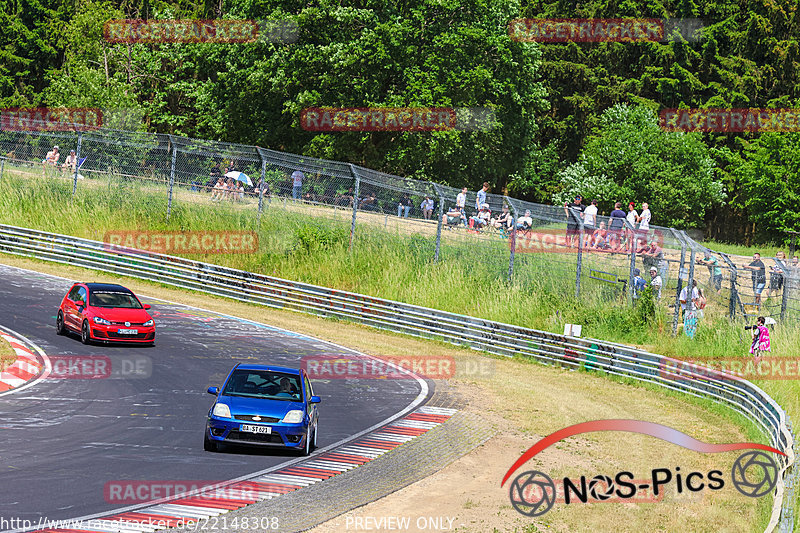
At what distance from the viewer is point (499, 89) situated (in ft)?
182

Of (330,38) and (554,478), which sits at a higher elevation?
(330,38)

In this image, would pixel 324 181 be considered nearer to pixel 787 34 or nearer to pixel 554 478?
pixel 554 478

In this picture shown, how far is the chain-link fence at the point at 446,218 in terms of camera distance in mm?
26234

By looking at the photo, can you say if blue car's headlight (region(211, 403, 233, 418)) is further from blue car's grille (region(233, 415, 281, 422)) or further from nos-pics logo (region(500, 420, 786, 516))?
nos-pics logo (region(500, 420, 786, 516))

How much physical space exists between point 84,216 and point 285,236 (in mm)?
8484

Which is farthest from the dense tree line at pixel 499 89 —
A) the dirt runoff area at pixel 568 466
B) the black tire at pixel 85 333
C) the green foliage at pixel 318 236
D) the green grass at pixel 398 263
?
the dirt runoff area at pixel 568 466

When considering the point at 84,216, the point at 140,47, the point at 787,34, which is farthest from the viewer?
the point at 787,34

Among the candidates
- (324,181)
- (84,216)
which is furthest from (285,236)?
(84,216)

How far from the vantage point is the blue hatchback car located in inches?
567

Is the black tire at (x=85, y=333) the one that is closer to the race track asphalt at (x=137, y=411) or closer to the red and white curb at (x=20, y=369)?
the race track asphalt at (x=137, y=411)

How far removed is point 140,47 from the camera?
63.9 m

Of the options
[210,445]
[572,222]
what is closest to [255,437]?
[210,445]

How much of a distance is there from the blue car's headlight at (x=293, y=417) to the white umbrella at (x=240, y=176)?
21.5 m

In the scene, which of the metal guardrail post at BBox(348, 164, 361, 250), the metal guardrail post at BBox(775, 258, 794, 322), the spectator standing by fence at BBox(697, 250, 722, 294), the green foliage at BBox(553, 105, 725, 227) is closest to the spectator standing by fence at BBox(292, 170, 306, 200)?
the metal guardrail post at BBox(348, 164, 361, 250)
